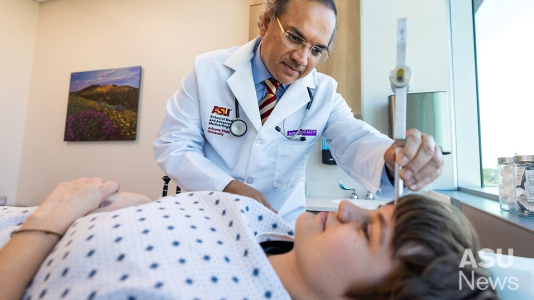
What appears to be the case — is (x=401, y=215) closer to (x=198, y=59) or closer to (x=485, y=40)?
(x=198, y=59)

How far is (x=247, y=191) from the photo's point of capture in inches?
42.8

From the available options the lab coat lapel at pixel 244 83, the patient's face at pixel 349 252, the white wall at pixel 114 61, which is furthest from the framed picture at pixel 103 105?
the patient's face at pixel 349 252

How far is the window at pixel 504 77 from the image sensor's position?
1380 mm

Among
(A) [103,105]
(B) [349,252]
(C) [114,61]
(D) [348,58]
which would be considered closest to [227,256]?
(B) [349,252]

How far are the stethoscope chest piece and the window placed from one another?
1262 mm

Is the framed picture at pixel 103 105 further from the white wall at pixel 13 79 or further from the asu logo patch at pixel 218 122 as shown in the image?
the asu logo patch at pixel 218 122

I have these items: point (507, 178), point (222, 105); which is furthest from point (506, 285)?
point (222, 105)

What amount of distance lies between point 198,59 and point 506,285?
1.37m

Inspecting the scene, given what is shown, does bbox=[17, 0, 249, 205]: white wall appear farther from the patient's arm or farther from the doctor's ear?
the patient's arm

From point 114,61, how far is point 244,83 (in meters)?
2.35

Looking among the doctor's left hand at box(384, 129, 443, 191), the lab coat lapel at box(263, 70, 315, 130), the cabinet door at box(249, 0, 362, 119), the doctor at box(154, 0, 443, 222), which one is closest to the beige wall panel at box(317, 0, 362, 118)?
the cabinet door at box(249, 0, 362, 119)

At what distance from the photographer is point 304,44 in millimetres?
1172

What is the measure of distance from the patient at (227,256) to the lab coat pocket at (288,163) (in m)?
0.57

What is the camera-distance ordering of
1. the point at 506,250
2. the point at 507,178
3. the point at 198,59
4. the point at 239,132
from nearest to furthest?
1. the point at 506,250
2. the point at 507,178
3. the point at 239,132
4. the point at 198,59
